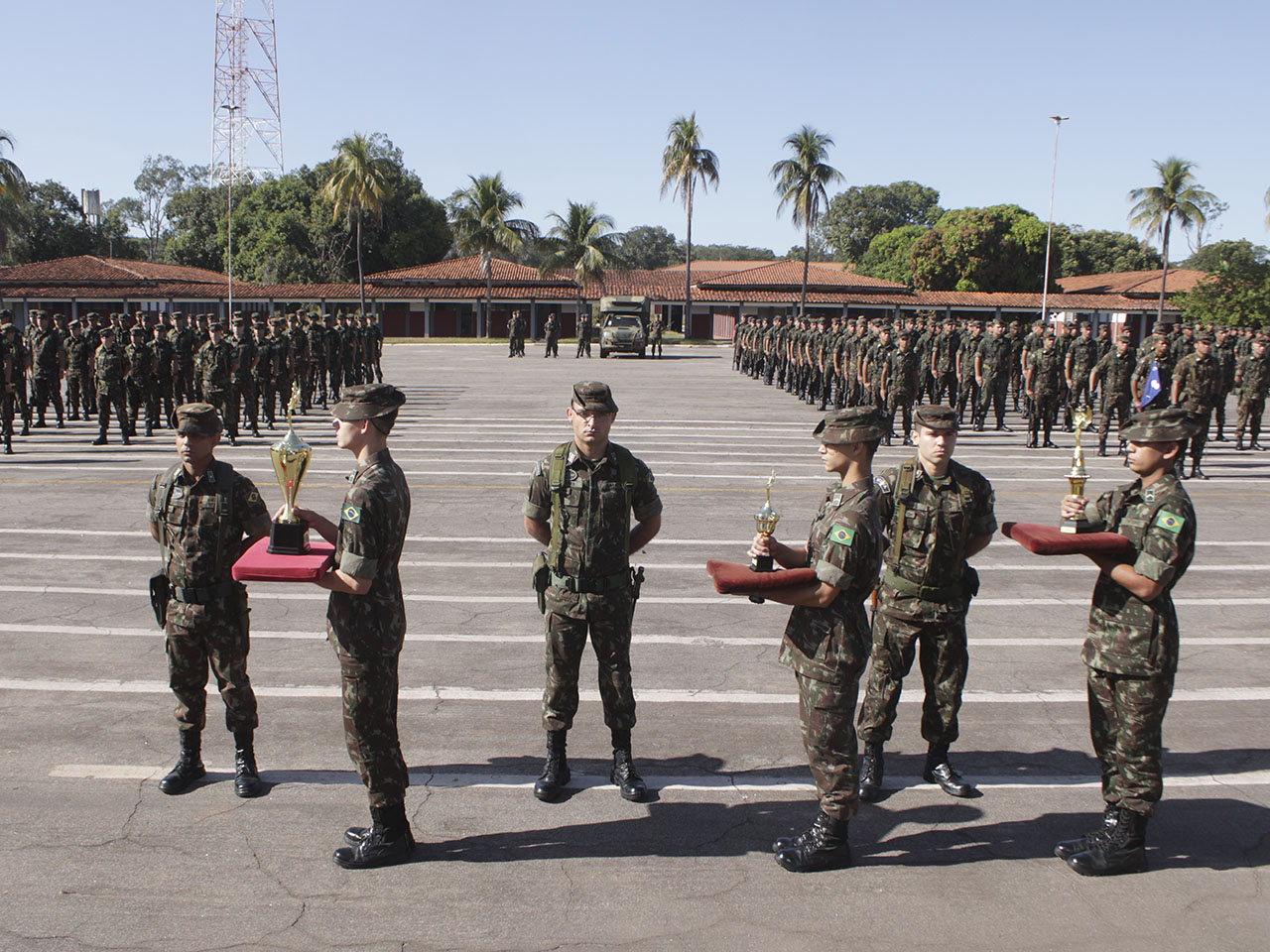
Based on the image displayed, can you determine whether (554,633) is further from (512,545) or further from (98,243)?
(98,243)

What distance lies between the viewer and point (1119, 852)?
15.0ft

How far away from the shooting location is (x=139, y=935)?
159 inches

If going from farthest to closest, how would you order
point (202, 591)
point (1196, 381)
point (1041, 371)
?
1. point (1041, 371)
2. point (1196, 381)
3. point (202, 591)

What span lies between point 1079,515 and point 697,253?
184 meters

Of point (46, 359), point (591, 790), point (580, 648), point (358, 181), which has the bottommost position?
point (591, 790)

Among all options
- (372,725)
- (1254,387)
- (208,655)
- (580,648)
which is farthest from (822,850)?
(1254,387)

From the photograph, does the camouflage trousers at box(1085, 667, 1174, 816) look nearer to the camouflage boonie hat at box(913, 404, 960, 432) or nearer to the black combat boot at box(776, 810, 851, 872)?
the black combat boot at box(776, 810, 851, 872)

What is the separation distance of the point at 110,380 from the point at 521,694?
514 inches

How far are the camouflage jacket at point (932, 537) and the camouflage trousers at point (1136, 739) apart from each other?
2.71 feet

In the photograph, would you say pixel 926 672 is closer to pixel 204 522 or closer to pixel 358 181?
pixel 204 522

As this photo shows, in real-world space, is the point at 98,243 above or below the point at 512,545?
above

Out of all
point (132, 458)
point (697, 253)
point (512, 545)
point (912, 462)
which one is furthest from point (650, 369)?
point (697, 253)

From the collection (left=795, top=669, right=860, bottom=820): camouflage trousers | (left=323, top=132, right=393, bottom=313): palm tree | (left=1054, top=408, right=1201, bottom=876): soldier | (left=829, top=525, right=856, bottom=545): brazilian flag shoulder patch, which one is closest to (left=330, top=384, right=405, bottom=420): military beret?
(left=829, top=525, right=856, bottom=545): brazilian flag shoulder patch

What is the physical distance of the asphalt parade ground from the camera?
420 cm
